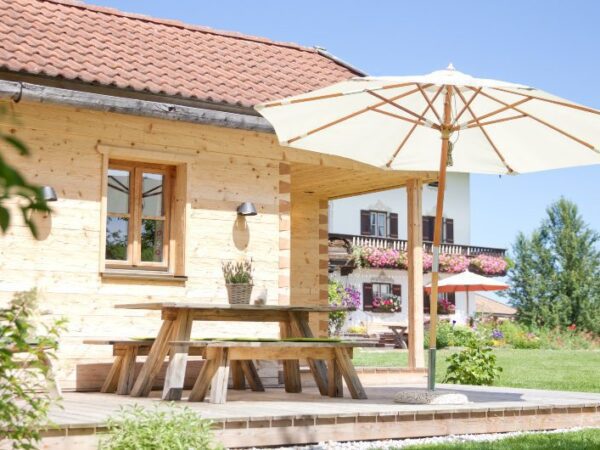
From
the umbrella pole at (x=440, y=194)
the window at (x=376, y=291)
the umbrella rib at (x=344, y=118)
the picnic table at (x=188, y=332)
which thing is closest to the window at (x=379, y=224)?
the window at (x=376, y=291)

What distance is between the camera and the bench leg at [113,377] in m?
9.10

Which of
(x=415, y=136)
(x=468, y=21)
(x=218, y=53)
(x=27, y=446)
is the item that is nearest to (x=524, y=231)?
(x=468, y=21)

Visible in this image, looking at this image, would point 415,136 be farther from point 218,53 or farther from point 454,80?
point 218,53

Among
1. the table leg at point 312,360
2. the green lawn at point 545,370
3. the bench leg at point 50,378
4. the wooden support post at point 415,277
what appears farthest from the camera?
the green lawn at point 545,370

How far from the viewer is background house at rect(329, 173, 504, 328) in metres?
38.3

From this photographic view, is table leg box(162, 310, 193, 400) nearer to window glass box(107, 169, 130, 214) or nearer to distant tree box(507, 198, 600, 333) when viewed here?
window glass box(107, 169, 130, 214)

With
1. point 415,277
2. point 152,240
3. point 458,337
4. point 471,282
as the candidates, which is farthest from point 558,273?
point 152,240

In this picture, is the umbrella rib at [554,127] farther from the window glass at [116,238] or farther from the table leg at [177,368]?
the window glass at [116,238]

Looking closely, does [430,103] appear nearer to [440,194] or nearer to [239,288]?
[440,194]

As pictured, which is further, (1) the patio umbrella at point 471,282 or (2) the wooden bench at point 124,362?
(1) the patio umbrella at point 471,282

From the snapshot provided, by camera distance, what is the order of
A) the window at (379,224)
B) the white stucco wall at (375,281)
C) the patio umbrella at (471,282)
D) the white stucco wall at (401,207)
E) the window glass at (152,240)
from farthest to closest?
the window at (379,224) → the white stucco wall at (401,207) → the white stucco wall at (375,281) → the patio umbrella at (471,282) → the window glass at (152,240)

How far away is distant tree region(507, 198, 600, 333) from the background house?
101 inches

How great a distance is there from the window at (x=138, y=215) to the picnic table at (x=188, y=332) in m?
1.56

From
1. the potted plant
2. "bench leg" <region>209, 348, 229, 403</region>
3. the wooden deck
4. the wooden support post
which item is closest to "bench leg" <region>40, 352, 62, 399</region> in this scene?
the wooden deck
